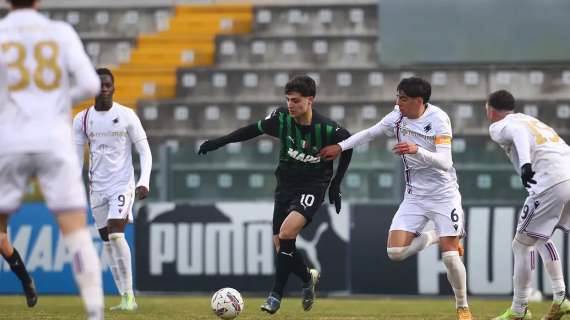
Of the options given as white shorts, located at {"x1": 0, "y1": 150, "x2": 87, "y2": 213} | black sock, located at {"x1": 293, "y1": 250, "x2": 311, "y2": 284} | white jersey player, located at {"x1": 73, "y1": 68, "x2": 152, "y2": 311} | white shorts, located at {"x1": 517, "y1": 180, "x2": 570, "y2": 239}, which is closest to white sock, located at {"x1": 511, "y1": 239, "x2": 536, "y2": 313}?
white shorts, located at {"x1": 517, "y1": 180, "x2": 570, "y2": 239}

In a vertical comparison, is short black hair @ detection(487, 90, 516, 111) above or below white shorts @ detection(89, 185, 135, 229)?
above

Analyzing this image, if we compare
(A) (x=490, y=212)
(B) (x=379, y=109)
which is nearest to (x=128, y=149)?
(A) (x=490, y=212)

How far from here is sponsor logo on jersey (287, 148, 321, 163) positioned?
396 inches

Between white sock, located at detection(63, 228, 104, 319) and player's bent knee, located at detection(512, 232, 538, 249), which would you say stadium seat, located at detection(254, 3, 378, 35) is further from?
white sock, located at detection(63, 228, 104, 319)

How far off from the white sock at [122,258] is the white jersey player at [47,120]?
527 centimetres

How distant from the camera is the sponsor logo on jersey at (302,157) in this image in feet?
33.0

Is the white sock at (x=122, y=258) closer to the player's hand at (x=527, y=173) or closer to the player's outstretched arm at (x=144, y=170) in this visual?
the player's outstretched arm at (x=144, y=170)

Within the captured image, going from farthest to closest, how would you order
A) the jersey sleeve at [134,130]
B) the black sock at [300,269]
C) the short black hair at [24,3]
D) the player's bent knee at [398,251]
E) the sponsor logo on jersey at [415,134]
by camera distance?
the jersey sleeve at [134,130] < the black sock at [300,269] < the player's bent knee at [398,251] < the sponsor logo on jersey at [415,134] < the short black hair at [24,3]

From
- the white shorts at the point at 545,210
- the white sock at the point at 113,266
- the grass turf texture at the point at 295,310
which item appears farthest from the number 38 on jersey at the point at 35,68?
the white sock at the point at 113,266

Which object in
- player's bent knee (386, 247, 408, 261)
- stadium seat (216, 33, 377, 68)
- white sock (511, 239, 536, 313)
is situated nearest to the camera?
white sock (511, 239, 536, 313)

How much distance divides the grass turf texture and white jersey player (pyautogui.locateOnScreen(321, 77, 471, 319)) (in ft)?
4.16

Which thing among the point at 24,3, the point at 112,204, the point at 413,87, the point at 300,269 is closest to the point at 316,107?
the point at 112,204

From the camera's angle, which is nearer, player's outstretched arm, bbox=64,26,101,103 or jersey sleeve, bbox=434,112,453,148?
player's outstretched arm, bbox=64,26,101,103

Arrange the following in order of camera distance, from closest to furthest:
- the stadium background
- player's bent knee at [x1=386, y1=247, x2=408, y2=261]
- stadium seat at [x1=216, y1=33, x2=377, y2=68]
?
player's bent knee at [x1=386, y1=247, x2=408, y2=261] < the stadium background < stadium seat at [x1=216, y1=33, x2=377, y2=68]
